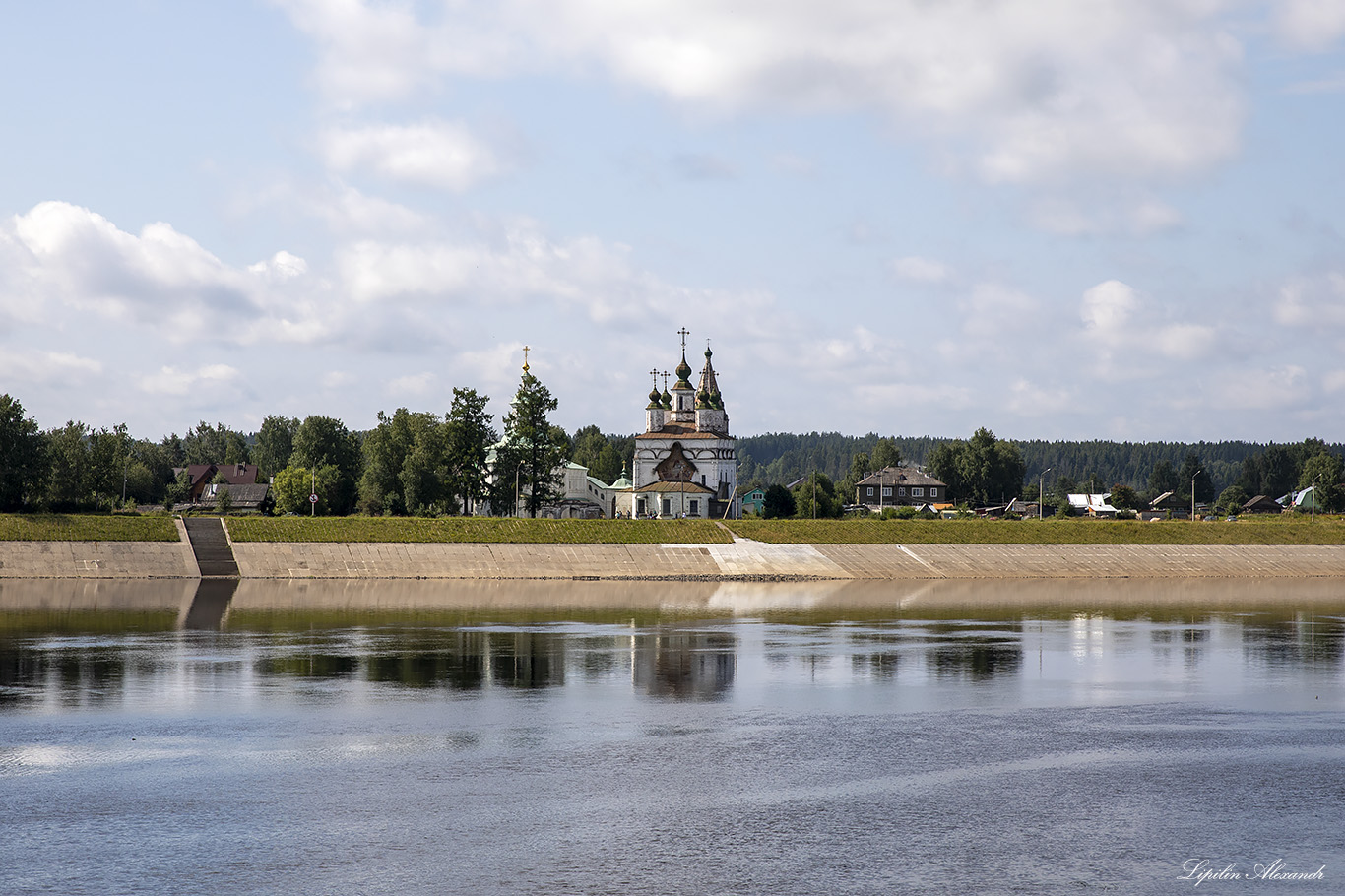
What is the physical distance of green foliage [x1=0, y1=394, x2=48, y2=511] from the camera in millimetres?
87812

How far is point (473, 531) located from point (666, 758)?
61.1 m

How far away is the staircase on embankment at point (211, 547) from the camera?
78.0 meters

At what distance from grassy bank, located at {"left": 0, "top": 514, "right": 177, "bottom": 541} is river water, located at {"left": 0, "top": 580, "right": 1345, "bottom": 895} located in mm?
32414

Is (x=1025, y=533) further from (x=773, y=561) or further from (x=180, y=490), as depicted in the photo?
(x=180, y=490)

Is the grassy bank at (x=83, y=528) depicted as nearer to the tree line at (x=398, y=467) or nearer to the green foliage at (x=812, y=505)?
the tree line at (x=398, y=467)

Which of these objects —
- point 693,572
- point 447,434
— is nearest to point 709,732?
point 693,572

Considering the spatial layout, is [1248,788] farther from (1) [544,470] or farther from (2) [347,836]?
(1) [544,470]

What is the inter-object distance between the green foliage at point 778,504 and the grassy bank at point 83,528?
5598 cm

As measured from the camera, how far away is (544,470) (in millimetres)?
104625

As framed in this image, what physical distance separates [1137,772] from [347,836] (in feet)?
49.5

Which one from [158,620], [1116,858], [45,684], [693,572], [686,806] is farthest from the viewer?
[693,572]

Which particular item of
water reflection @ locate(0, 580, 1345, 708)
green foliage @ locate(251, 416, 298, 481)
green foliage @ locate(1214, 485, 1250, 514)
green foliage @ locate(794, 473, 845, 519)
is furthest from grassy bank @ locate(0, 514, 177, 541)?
green foliage @ locate(1214, 485, 1250, 514)

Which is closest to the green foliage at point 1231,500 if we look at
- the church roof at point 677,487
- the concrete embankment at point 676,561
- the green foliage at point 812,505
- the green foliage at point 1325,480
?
the green foliage at point 1325,480

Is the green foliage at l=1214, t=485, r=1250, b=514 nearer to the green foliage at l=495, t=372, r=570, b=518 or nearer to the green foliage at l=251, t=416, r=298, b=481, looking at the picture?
the green foliage at l=495, t=372, r=570, b=518
